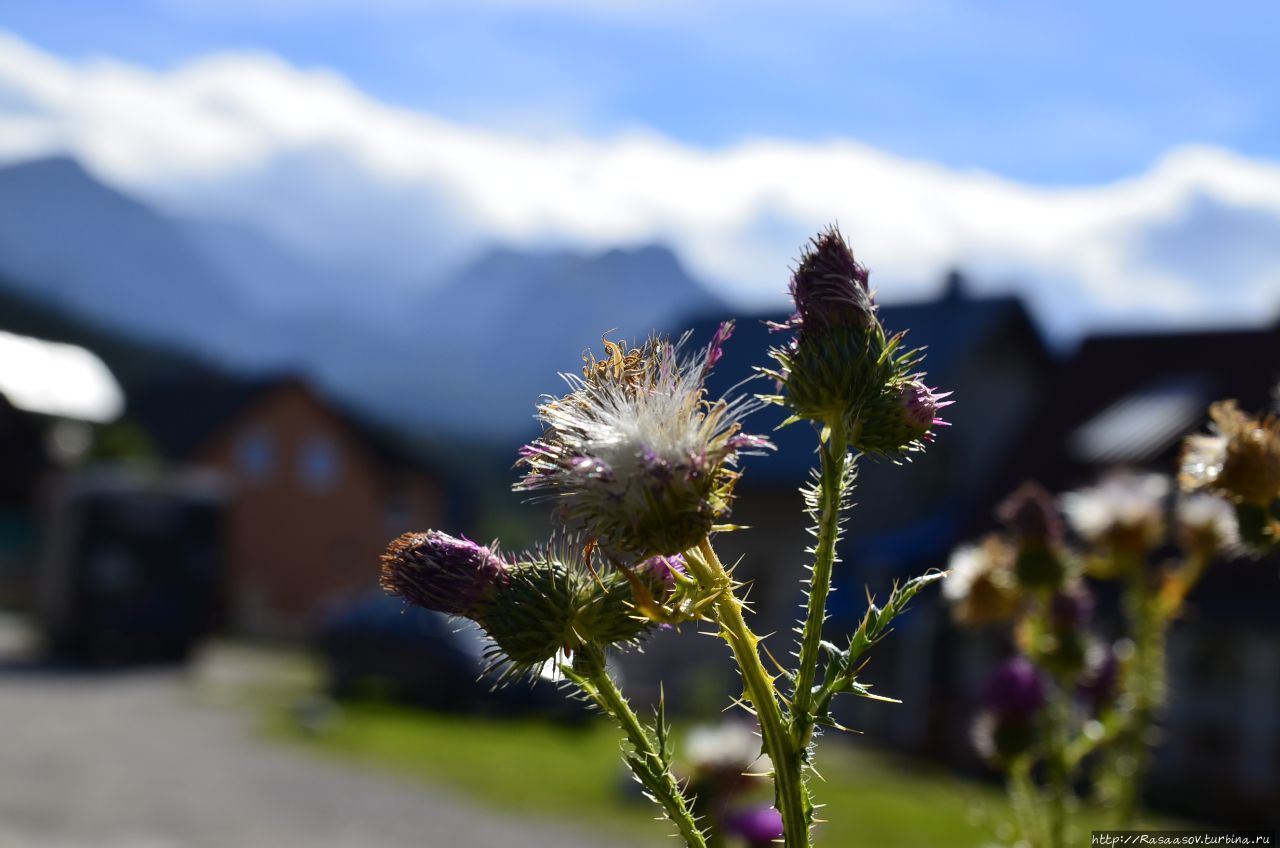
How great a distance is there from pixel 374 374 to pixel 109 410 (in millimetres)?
84597

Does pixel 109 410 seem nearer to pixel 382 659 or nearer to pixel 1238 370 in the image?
pixel 382 659

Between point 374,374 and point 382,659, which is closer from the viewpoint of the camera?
point 382,659

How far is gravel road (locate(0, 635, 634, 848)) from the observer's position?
1324 centimetres

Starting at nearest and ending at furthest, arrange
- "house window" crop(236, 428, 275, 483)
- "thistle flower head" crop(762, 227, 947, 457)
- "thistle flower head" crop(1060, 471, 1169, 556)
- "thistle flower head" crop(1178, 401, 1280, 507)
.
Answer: "thistle flower head" crop(762, 227, 947, 457) → "thistle flower head" crop(1178, 401, 1280, 507) → "thistle flower head" crop(1060, 471, 1169, 556) → "house window" crop(236, 428, 275, 483)

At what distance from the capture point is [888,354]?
1.79 metres

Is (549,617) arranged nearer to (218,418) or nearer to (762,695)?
(762,695)

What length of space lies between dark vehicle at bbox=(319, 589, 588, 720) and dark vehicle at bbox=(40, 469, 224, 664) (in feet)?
15.6

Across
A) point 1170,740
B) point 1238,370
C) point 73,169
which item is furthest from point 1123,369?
point 73,169

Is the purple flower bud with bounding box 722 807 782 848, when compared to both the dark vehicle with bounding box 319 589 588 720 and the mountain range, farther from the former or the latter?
the mountain range

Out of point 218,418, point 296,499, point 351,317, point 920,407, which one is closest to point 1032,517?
point 920,407

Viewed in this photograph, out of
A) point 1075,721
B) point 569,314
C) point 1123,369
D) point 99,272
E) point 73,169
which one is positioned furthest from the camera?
point 73,169

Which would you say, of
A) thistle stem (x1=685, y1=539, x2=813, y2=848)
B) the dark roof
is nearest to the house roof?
the dark roof

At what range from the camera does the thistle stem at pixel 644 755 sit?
1.48 m

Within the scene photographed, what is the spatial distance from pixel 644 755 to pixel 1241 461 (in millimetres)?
1233
